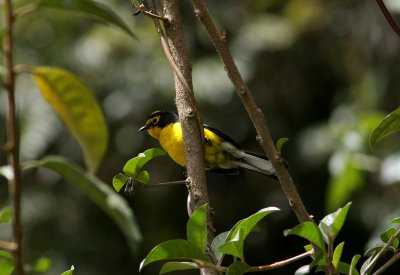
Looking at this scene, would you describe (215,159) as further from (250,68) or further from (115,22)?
(115,22)

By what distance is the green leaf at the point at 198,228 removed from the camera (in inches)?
60.6

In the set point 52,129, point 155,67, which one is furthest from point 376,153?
point 52,129

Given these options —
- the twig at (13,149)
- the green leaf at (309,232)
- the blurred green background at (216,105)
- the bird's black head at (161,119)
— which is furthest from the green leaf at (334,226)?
the blurred green background at (216,105)

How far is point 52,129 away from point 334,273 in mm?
5372

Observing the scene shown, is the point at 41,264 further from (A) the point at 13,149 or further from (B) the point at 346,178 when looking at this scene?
(B) the point at 346,178

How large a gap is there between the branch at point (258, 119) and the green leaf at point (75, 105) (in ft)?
1.55

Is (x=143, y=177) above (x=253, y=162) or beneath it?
above

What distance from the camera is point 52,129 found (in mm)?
6629

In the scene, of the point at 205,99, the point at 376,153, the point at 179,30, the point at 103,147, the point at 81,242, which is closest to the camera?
the point at 103,147

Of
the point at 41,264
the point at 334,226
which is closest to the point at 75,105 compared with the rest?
the point at 41,264

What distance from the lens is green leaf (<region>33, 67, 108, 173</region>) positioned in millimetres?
1097

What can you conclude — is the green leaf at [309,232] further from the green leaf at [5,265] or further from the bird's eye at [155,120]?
the bird's eye at [155,120]

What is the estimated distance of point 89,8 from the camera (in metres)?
1.16

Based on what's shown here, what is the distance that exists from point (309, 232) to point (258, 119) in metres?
0.25
